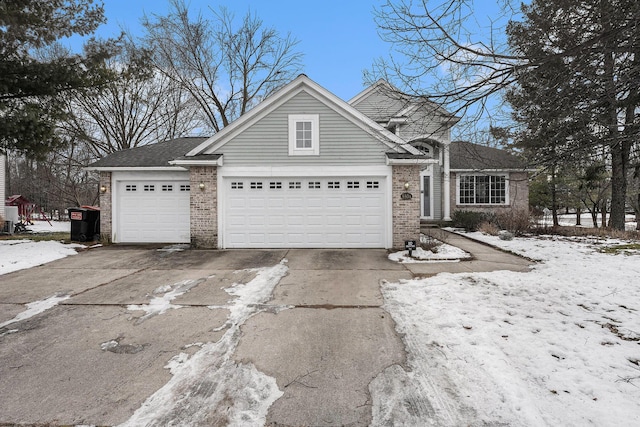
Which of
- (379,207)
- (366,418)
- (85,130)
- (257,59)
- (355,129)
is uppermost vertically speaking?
(257,59)

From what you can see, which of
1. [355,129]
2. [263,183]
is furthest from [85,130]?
[355,129]

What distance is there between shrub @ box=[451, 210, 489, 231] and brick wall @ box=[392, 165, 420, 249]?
591cm

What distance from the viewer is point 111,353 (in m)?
3.57

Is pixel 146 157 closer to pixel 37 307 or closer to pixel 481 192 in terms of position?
pixel 37 307

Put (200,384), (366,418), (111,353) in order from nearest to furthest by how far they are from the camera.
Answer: (366,418), (200,384), (111,353)

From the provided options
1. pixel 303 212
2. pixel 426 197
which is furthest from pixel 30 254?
pixel 426 197

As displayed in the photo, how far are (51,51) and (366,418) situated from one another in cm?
2183

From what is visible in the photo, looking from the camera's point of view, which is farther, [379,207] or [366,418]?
[379,207]

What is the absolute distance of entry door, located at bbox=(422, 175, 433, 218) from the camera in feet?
56.1

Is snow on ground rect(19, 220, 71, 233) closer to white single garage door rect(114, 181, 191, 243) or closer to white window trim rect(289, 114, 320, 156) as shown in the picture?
white single garage door rect(114, 181, 191, 243)

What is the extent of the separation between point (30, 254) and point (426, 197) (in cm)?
1520

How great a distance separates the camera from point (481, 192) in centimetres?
1731

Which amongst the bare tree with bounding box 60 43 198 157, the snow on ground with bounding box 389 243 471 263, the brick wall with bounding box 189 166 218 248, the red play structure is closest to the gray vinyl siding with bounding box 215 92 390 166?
the brick wall with bounding box 189 166 218 248

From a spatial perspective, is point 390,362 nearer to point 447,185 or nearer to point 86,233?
point 86,233
